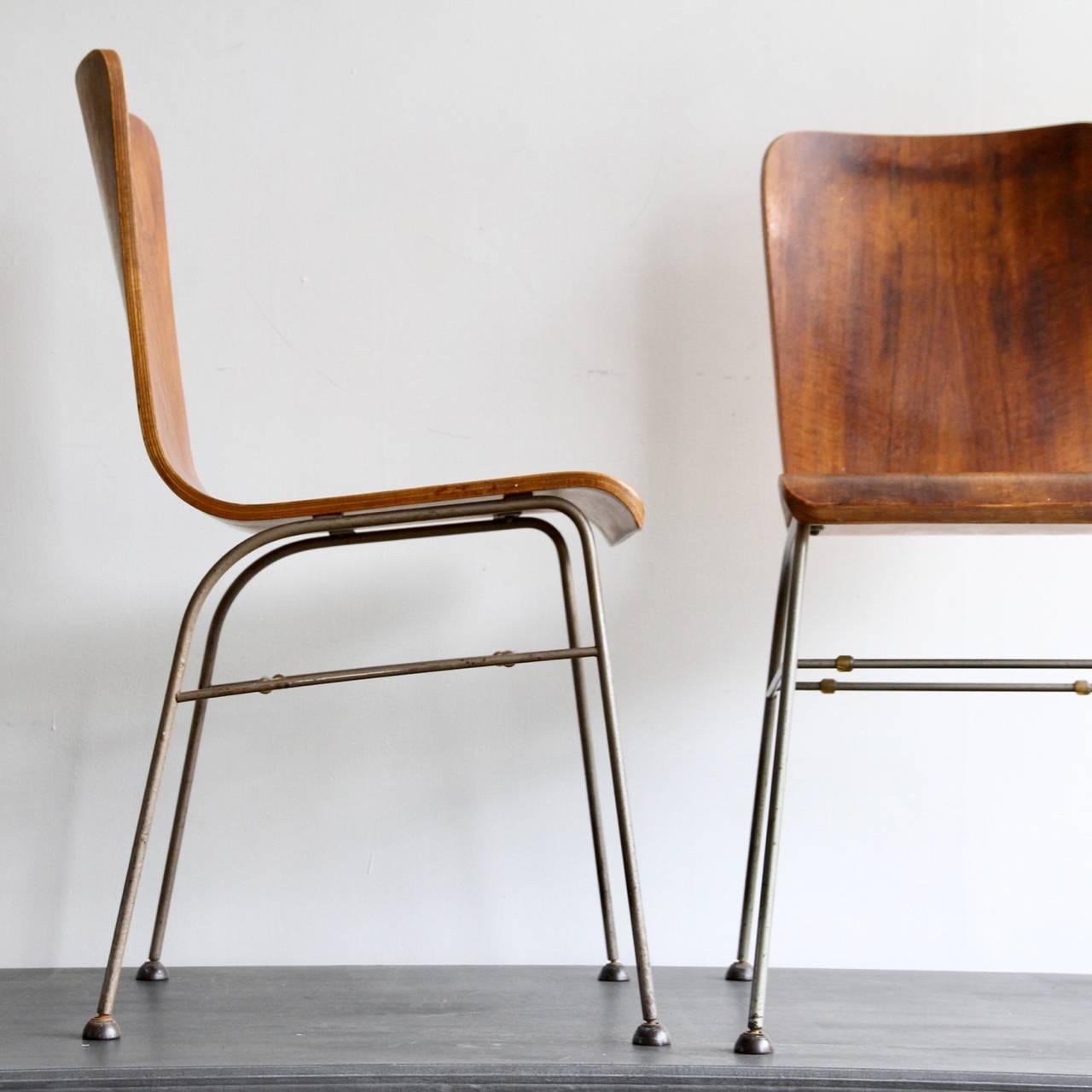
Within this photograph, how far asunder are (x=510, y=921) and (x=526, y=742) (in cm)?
21

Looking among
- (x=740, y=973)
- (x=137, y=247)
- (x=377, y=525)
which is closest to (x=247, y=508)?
(x=377, y=525)

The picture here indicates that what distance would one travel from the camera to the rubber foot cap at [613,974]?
4.19 feet

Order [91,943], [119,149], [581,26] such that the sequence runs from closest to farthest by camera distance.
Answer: [119,149] → [91,943] → [581,26]

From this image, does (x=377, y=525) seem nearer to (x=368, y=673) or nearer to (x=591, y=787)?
(x=368, y=673)

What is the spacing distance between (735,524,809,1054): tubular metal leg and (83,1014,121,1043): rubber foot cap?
51 centimetres

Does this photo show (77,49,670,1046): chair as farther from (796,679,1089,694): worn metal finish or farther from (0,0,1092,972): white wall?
(0,0,1092,972): white wall

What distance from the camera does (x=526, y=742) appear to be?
145cm

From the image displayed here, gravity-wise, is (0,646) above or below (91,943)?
above

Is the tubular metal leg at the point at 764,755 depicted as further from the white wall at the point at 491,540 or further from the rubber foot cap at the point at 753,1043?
the rubber foot cap at the point at 753,1043

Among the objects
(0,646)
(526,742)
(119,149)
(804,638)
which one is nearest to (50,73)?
(119,149)

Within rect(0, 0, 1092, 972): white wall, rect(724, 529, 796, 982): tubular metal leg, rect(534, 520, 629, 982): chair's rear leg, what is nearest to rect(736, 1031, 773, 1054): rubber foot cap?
rect(724, 529, 796, 982): tubular metal leg

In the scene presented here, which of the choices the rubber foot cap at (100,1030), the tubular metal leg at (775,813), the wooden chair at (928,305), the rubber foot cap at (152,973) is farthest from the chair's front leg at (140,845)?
the wooden chair at (928,305)

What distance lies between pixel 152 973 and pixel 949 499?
96 cm

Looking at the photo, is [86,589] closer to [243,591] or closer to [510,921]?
[243,591]
